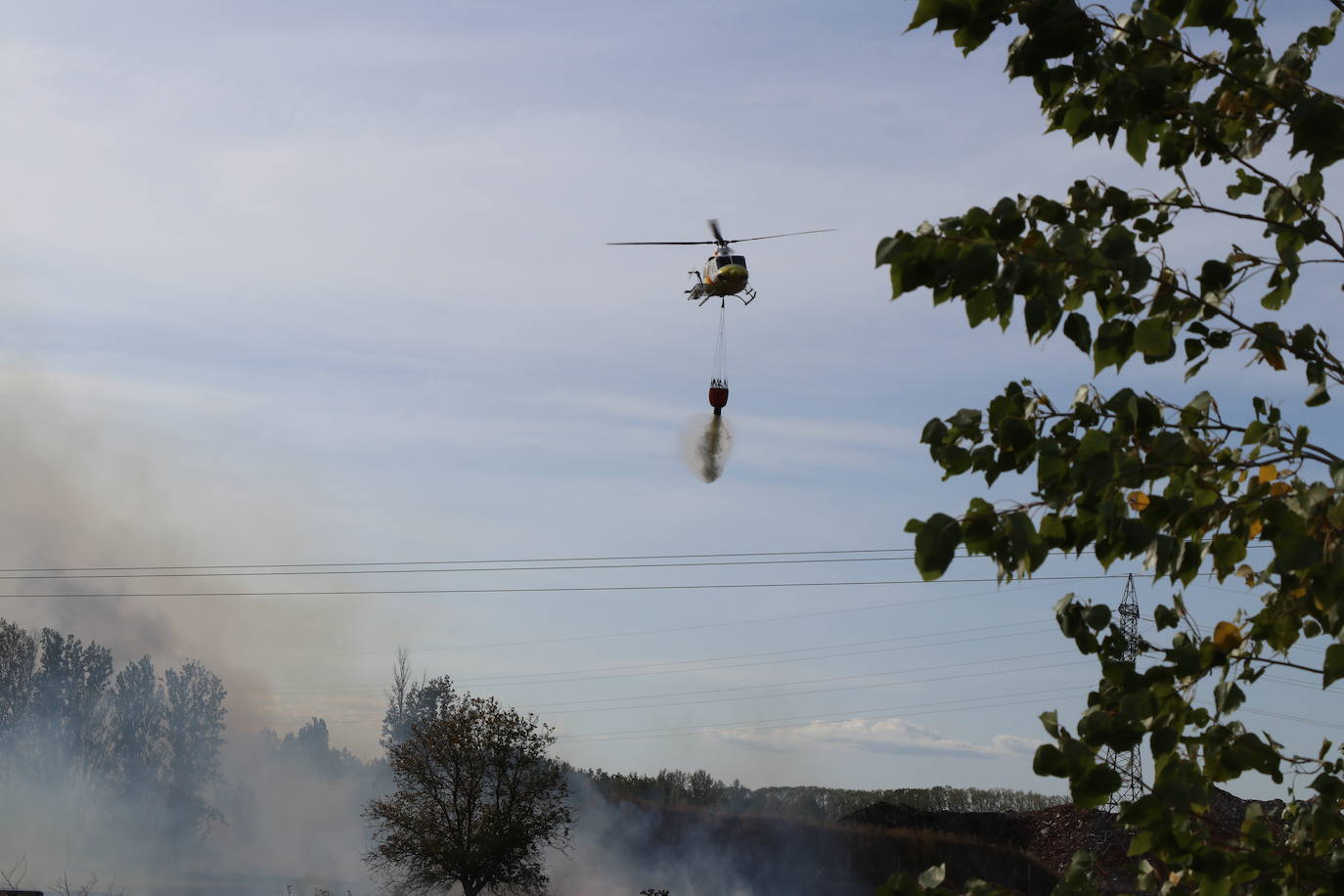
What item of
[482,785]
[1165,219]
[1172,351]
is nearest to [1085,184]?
[1165,219]

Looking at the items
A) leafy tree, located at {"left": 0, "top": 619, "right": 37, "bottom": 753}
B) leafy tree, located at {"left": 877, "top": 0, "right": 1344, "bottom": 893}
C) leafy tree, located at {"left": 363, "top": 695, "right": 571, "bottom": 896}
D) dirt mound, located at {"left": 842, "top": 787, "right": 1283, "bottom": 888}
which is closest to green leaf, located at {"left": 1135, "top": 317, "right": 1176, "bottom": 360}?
leafy tree, located at {"left": 877, "top": 0, "right": 1344, "bottom": 893}

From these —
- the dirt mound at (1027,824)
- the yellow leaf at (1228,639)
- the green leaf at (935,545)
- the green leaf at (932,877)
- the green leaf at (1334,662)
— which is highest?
the green leaf at (935,545)

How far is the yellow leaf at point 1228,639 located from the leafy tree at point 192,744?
82563mm

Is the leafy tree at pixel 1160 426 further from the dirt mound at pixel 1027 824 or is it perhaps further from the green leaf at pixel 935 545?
the dirt mound at pixel 1027 824

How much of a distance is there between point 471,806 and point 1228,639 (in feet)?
122

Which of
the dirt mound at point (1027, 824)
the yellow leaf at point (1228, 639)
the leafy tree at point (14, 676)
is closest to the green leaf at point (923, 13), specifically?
the yellow leaf at point (1228, 639)

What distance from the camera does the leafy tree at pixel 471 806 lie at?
1459 inches

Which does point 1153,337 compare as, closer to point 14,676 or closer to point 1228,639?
point 1228,639

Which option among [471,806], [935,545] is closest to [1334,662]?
[935,545]

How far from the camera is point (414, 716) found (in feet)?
327

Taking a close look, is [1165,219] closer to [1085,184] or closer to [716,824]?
[1085,184]

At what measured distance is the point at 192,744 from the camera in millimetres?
78188

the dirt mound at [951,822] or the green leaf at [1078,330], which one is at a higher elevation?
the green leaf at [1078,330]

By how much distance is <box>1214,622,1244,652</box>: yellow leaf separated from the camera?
11.6ft
